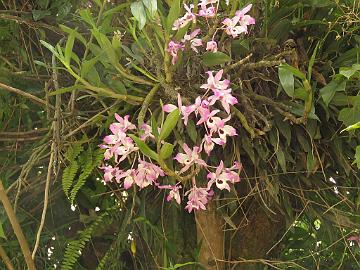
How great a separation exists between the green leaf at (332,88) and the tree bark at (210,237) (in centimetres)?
25

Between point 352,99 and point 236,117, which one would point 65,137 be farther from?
point 352,99

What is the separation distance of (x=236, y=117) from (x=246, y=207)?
8.1 inches

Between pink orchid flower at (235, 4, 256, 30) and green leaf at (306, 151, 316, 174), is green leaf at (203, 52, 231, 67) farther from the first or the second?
green leaf at (306, 151, 316, 174)

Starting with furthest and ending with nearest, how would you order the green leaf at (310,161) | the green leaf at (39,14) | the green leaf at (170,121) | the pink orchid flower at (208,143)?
the green leaf at (39,14), the green leaf at (310,161), the pink orchid flower at (208,143), the green leaf at (170,121)

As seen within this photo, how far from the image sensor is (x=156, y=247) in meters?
1.05

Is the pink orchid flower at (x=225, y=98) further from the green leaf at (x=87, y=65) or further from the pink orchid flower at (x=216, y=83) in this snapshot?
the green leaf at (x=87, y=65)

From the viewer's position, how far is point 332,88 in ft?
2.76

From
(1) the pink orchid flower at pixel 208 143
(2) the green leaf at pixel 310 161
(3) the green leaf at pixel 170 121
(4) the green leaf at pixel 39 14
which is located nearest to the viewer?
(3) the green leaf at pixel 170 121

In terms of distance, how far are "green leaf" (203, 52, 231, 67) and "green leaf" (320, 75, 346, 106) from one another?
14 centimetres

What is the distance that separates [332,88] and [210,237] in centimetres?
32

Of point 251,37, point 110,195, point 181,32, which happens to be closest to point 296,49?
point 251,37

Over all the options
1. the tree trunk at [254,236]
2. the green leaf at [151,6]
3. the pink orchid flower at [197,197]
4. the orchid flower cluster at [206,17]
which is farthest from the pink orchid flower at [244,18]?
the tree trunk at [254,236]

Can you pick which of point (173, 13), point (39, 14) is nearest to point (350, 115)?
point (173, 13)

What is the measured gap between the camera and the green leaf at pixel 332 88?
83cm
